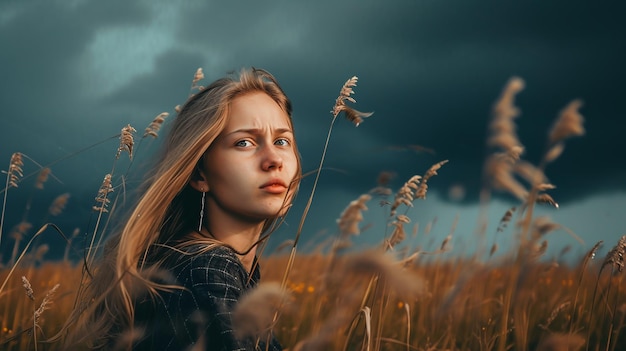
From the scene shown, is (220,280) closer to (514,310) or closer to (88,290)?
(88,290)

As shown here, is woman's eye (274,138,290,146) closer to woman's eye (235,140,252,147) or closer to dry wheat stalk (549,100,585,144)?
woman's eye (235,140,252,147)

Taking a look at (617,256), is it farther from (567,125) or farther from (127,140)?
(127,140)

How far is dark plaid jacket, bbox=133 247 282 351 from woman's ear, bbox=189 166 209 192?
49 centimetres

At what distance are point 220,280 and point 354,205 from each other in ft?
3.18

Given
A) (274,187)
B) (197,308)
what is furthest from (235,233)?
(197,308)

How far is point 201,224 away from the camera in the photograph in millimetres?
2672

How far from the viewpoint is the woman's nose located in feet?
8.65

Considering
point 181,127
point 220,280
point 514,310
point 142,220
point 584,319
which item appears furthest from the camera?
point 584,319

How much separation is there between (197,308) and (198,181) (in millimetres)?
806

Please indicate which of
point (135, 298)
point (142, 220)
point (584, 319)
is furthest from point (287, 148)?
point (584, 319)

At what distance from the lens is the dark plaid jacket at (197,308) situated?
2.12 meters

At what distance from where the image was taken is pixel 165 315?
89.1 inches

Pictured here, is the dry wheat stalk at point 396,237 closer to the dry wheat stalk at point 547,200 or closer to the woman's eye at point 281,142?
the dry wheat stalk at point 547,200

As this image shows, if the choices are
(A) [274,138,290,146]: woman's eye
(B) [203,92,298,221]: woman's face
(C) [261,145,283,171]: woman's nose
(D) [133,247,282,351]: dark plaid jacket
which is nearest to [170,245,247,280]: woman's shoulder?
(D) [133,247,282,351]: dark plaid jacket
